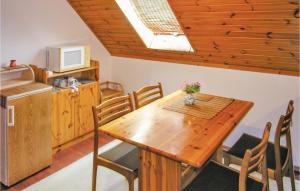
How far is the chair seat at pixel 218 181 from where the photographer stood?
195cm

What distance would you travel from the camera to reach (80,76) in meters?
3.99

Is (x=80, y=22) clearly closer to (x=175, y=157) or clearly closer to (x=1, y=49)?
(x=1, y=49)

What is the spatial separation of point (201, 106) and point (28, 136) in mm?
1627

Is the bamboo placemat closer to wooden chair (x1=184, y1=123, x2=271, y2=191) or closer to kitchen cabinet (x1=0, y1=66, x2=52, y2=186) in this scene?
wooden chair (x1=184, y1=123, x2=271, y2=191)

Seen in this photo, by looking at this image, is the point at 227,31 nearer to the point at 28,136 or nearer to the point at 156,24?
the point at 156,24

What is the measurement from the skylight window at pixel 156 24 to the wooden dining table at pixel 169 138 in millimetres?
1388

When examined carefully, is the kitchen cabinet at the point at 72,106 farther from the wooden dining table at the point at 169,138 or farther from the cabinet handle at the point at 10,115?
the wooden dining table at the point at 169,138

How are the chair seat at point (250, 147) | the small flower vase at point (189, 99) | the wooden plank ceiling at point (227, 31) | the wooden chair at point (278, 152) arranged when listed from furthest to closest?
the small flower vase at point (189, 99) → the wooden plank ceiling at point (227, 31) → the chair seat at point (250, 147) → the wooden chair at point (278, 152)

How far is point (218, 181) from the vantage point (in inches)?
79.4

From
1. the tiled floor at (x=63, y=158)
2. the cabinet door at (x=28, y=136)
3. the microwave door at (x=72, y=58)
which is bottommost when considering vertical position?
the tiled floor at (x=63, y=158)

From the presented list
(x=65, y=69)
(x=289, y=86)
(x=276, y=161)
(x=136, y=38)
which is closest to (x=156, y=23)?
(x=136, y=38)

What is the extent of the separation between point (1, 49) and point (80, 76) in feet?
3.73

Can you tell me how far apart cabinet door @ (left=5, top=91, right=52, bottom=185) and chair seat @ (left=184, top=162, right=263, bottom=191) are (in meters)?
1.63

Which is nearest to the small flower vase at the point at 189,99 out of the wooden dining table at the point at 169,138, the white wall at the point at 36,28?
the wooden dining table at the point at 169,138
